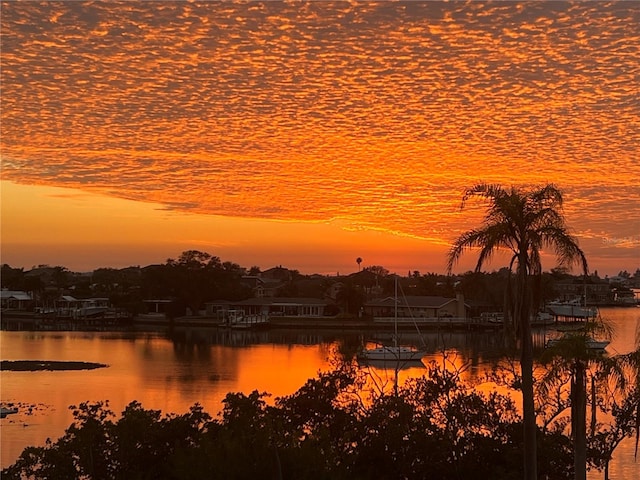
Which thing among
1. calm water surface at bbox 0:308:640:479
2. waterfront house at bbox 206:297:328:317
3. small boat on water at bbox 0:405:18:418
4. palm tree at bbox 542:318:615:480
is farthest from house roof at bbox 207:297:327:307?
palm tree at bbox 542:318:615:480

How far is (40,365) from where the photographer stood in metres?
47.0

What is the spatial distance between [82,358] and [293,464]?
44230 millimetres

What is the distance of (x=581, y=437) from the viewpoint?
9.61 meters

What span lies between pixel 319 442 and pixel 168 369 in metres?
35.2

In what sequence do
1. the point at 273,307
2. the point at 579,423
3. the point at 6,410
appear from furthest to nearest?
the point at 273,307 < the point at 6,410 < the point at 579,423

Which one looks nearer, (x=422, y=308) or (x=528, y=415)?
(x=528, y=415)

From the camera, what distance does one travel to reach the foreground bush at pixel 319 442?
11398 millimetres

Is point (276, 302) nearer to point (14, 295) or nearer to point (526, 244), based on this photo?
point (14, 295)

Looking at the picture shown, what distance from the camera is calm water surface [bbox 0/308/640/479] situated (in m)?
28.7

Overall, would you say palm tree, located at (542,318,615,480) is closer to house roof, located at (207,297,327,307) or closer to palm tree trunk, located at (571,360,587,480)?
palm tree trunk, located at (571,360,587,480)

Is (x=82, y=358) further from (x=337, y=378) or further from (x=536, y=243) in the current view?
(x=536, y=243)

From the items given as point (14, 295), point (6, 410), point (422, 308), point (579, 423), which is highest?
point (14, 295)

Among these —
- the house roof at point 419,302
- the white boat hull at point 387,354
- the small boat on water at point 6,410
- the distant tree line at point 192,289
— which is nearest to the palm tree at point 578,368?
the small boat on water at point 6,410

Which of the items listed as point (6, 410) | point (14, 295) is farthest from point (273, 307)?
point (6, 410)
